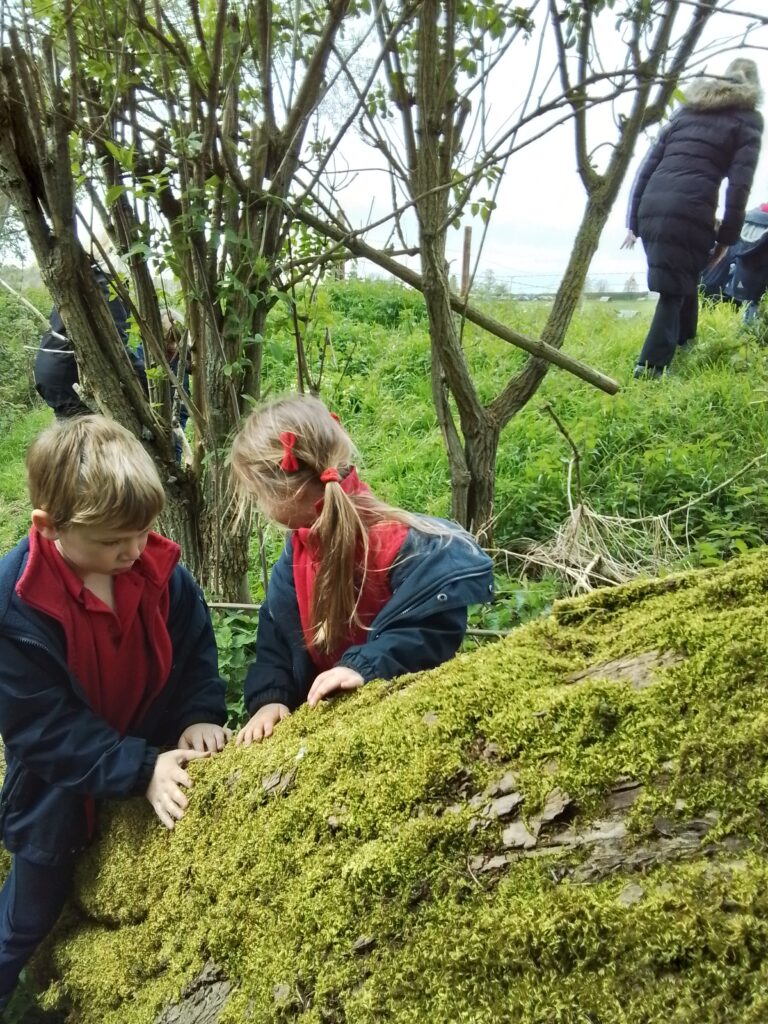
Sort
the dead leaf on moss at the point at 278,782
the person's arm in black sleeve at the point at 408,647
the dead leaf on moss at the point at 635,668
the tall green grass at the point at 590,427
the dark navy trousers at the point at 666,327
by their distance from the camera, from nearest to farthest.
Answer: the dead leaf on moss at the point at 635,668 < the dead leaf on moss at the point at 278,782 < the person's arm in black sleeve at the point at 408,647 < the tall green grass at the point at 590,427 < the dark navy trousers at the point at 666,327

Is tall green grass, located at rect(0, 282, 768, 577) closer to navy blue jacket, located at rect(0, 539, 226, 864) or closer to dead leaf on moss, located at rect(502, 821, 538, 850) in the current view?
navy blue jacket, located at rect(0, 539, 226, 864)

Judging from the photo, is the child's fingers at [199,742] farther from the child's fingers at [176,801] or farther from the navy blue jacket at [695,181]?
the navy blue jacket at [695,181]

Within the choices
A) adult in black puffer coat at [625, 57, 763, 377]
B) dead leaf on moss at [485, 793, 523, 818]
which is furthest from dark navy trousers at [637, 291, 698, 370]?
dead leaf on moss at [485, 793, 523, 818]

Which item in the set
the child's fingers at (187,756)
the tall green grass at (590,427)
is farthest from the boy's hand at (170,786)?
the tall green grass at (590,427)

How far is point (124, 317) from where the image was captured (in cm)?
341

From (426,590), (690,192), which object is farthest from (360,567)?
(690,192)

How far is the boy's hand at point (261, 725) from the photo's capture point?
5.37ft

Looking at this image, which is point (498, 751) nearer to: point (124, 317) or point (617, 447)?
point (124, 317)

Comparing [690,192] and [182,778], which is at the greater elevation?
[690,192]

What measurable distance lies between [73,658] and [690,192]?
5681 millimetres

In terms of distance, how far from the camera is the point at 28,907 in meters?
1.71

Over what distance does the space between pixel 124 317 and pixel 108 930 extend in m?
2.71

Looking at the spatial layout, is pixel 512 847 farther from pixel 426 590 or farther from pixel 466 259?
pixel 466 259

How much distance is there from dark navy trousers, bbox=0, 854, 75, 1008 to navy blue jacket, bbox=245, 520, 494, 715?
2.03 feet
